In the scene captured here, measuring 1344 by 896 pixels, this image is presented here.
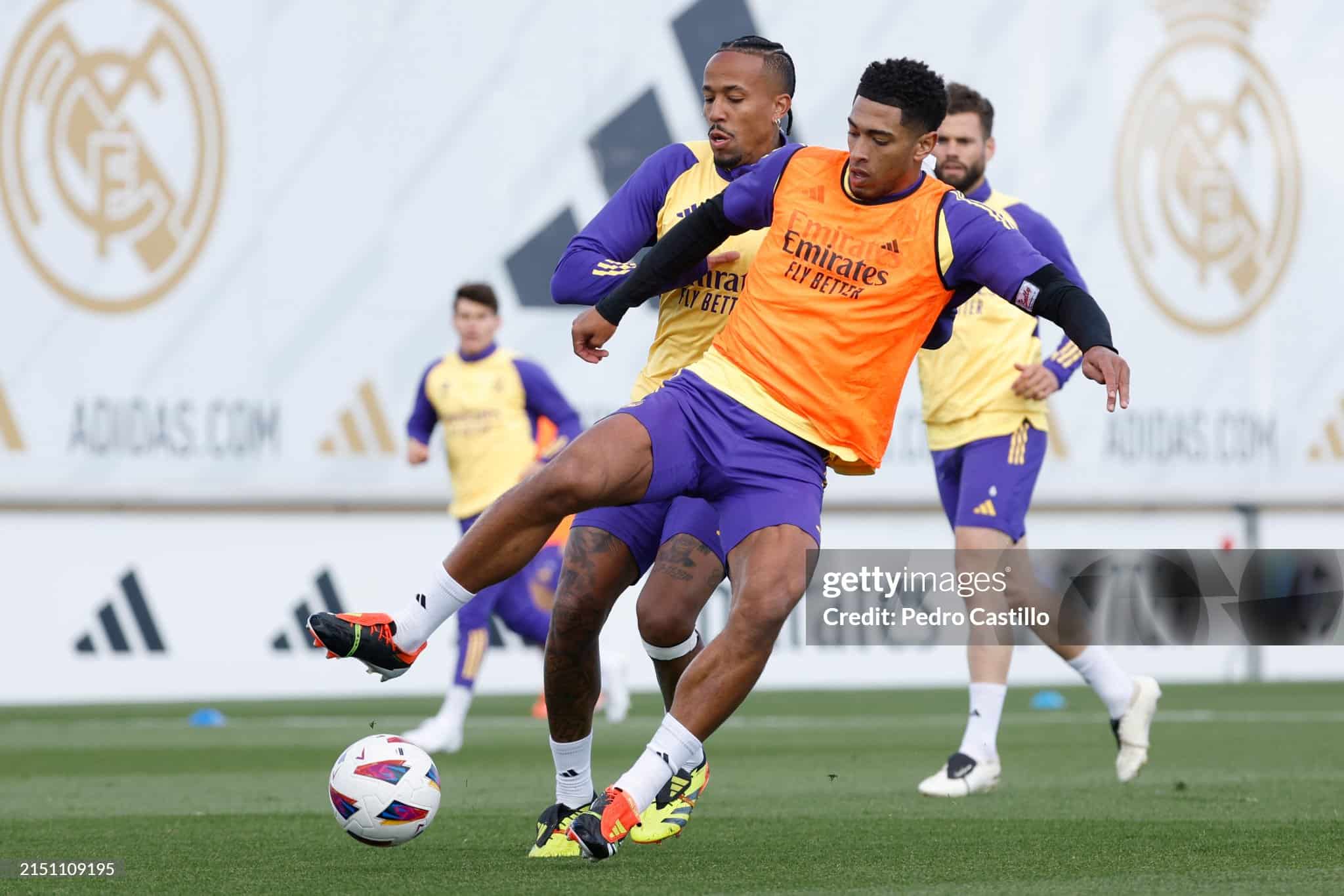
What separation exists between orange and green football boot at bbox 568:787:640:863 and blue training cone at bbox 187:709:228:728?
7519 millimetres

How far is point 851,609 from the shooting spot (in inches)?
645

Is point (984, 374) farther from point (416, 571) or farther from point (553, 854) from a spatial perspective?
point (416, 571)

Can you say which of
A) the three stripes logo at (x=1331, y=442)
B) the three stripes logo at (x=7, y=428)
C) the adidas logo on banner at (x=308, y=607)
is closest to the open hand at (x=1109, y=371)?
the adidas logo on banner at (x=308, y=607)

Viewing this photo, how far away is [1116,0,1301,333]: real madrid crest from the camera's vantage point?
17.5 metres

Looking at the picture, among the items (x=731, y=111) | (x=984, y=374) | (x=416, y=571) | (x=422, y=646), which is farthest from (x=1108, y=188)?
(x=422, y=646)

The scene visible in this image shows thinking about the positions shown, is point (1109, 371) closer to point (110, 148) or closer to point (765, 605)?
point (765, 605)

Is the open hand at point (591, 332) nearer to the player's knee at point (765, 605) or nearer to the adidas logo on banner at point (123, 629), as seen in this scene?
the player's knee at point (765, 605)

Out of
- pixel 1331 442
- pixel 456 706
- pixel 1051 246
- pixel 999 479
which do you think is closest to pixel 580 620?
pixel 999 479

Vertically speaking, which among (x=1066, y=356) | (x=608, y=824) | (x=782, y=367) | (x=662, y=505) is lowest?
(x=608, y=824)

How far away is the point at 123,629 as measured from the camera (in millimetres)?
13914

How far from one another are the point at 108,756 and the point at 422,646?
16.8 feet

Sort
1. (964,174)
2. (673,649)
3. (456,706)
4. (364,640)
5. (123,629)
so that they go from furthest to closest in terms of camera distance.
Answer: (123,629), (456,706), (964,174), (673,649), (364,640)

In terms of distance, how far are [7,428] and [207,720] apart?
284 cm

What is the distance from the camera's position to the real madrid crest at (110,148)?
1397 cm
